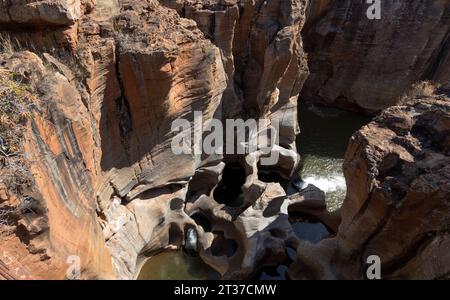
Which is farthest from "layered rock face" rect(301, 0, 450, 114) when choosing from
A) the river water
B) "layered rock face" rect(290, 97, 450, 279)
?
"layered rock face" rect(290, 97, 450, 279)

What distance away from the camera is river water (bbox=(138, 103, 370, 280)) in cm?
1171

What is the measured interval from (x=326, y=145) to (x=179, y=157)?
951 centimetres

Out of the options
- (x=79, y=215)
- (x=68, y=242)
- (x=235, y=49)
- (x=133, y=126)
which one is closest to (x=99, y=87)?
(x=133, y=126)

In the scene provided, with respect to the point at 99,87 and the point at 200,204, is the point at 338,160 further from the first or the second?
the point at 99,87

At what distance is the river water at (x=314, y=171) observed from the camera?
1171 centimetres

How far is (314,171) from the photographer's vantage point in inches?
661

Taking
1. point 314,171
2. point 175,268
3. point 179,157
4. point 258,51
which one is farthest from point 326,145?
point 175,268

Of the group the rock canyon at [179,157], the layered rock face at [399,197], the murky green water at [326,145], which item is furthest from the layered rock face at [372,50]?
the layered rock face at [399,197]

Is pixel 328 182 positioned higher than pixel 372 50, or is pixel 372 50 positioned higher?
pixel 372 50

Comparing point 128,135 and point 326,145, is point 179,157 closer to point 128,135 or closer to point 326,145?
point 128,135

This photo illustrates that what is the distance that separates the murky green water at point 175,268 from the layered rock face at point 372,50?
603 inches

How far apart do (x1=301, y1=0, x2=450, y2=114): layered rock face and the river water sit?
4.75ft

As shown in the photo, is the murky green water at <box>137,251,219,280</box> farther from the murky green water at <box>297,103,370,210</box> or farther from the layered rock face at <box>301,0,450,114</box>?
the layered rock face at <box>301,0,450,114</box>
